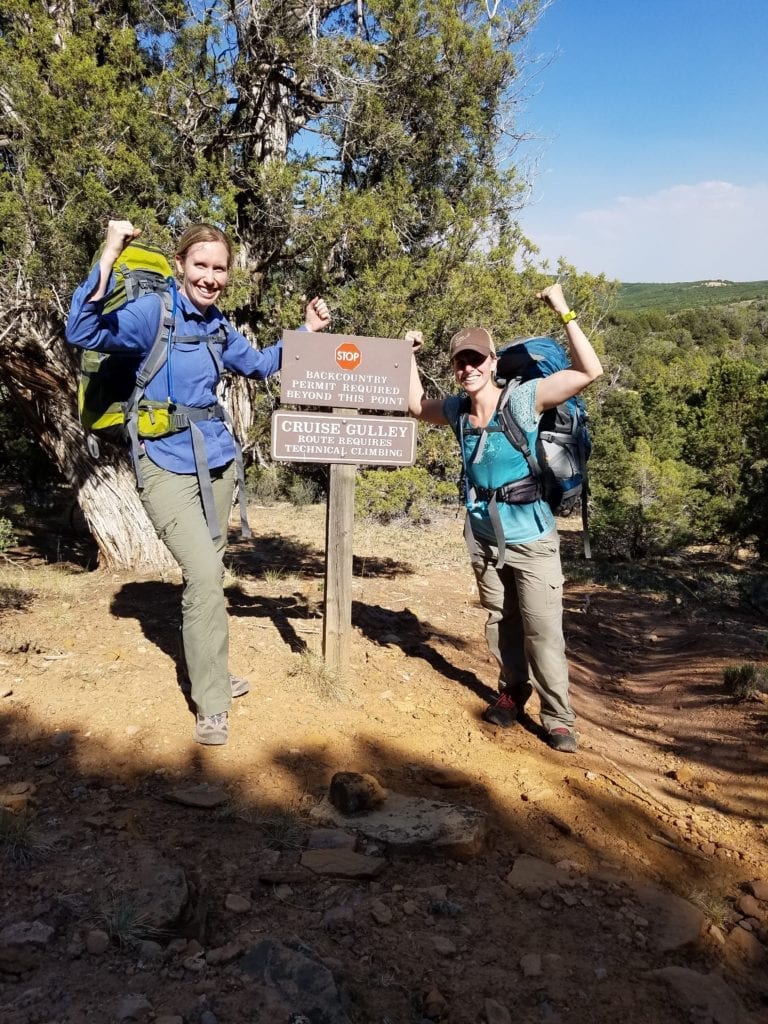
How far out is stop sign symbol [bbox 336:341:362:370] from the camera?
3920 millimetres

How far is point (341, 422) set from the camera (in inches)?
157

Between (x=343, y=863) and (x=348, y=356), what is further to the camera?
(x=348, y=356)

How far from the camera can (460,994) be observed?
6.67 ft

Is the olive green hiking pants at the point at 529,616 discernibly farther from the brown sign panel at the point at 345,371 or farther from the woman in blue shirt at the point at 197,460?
the woman in blue shirt at the point at 197,460

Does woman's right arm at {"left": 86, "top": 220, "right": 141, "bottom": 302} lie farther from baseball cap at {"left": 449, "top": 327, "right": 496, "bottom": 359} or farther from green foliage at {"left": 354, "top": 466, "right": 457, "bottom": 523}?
green foliage at {"left": 354, "top": 466, "right": 457, "bottom": 523}

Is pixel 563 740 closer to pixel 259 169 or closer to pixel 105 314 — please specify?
pixel 105 314

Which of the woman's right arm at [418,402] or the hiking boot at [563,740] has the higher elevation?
the woman's right arm at [418,402]

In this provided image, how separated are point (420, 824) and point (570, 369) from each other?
200 cm

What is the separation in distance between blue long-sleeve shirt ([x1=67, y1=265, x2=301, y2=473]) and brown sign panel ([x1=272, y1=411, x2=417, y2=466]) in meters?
0.37

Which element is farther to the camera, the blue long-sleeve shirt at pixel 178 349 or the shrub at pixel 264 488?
the shrub at pixel 264 488

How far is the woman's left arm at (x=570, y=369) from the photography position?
312cm

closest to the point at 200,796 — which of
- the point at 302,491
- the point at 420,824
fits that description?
the point at 420,824

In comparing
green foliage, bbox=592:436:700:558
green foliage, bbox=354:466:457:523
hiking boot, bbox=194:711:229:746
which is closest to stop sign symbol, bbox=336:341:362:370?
hiking boot, bbox=194:711:229:746

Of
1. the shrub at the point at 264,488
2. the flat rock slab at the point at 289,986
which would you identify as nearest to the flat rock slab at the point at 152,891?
the flat rock slab at the point at 289,986
